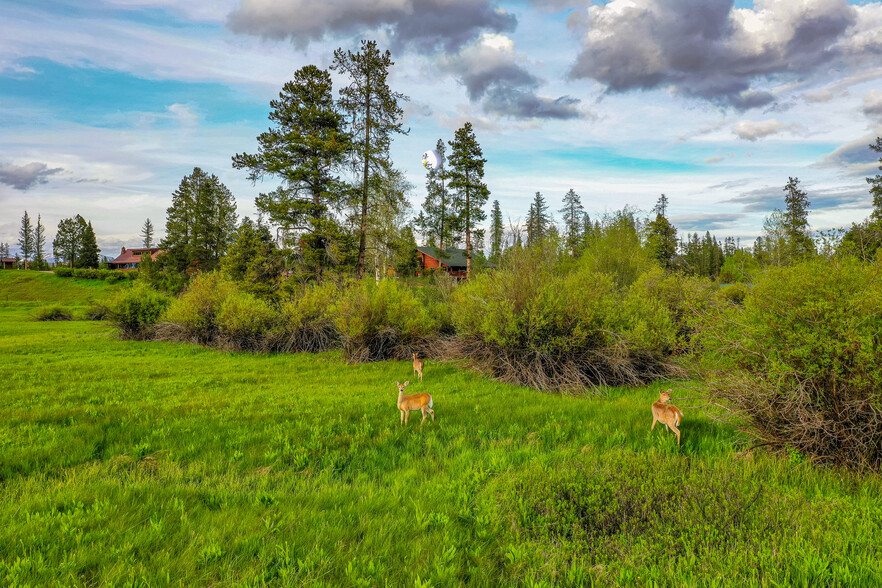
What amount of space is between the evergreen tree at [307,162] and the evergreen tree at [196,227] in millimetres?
25259

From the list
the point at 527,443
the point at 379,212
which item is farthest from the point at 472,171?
the point at 527,443

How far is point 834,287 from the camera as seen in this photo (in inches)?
181

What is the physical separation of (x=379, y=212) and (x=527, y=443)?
32320mm

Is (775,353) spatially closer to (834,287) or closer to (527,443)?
(834,287)

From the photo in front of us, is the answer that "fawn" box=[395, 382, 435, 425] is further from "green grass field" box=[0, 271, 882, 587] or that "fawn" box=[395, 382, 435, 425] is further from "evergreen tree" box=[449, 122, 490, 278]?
"evergreen tree" box=[449, 122, 490, 278]

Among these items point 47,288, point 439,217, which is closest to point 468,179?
point 439,217

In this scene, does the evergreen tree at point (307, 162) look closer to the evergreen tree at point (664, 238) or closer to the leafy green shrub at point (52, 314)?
the leafy green shrub at point (52, 314)

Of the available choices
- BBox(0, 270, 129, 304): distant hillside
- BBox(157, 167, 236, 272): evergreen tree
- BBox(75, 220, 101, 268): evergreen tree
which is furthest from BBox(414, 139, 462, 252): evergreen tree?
BBox(75, 220, 101, 268): evergreen tree

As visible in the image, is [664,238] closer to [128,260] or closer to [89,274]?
[89,274]

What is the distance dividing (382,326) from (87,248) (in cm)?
9601

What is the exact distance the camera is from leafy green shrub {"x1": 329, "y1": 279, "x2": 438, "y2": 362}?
44.3ft

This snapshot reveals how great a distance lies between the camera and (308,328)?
16344 mm

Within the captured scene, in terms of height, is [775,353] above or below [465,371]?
above

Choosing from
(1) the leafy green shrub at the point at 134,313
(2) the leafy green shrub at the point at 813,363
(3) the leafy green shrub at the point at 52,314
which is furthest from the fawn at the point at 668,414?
(3) the leafy green shrub at the point at 52,314
